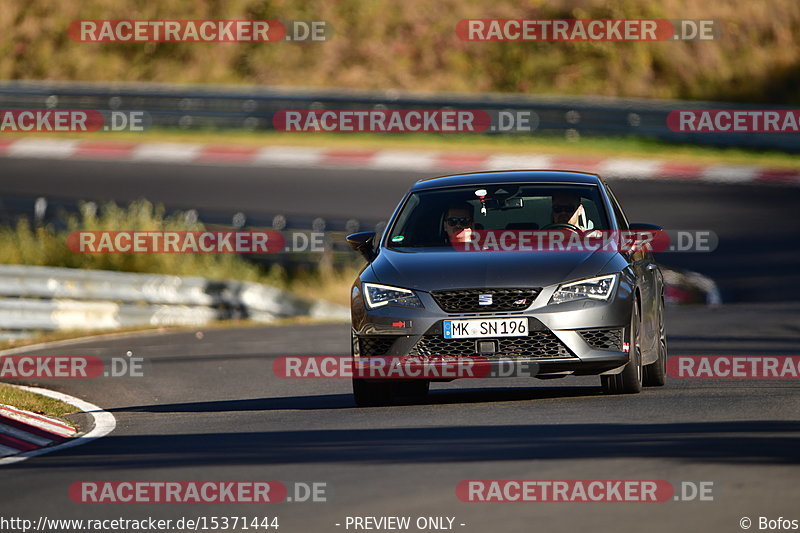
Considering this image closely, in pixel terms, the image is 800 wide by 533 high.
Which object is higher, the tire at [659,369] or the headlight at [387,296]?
the headlight at [387,296]

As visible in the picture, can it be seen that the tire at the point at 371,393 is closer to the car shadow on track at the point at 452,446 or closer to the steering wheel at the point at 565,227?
the car shadow on track at the point at 452,446

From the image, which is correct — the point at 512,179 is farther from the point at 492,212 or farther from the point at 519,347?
the point at 519,347

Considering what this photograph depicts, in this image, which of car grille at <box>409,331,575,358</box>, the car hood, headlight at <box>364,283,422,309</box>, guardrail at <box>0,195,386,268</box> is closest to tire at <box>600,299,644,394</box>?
the car hood

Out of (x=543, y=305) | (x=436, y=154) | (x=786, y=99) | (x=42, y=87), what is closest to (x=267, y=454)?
(x=543, y=305)

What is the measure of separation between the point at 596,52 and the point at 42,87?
48.0 ft

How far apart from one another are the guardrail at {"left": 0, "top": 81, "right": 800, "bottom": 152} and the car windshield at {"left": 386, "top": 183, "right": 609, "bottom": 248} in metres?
21.0

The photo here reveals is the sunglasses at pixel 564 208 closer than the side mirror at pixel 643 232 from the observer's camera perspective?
No

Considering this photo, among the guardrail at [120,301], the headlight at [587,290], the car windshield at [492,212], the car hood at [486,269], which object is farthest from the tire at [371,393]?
the guardrail at [120,301]

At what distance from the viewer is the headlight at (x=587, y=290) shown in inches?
391

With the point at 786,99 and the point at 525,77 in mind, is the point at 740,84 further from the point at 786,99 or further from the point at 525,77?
the point at 525,77

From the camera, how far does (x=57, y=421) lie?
10.1 meters

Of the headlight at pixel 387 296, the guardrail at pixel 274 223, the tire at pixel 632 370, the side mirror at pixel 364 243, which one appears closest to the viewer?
the headlight at pixel 387 296

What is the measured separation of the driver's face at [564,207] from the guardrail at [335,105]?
2095 cm

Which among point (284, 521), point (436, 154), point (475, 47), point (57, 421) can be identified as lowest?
point (284, 521)
